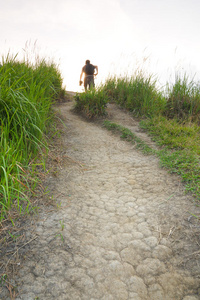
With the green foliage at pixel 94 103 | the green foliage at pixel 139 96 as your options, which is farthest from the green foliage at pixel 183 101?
the green foliage at pixel 94 103

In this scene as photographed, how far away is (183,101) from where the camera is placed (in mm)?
5363

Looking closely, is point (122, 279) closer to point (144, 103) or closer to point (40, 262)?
point (40, 262)

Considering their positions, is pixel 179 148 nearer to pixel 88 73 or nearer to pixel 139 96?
pixel 139 96

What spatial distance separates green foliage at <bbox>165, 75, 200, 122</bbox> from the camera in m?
5.32

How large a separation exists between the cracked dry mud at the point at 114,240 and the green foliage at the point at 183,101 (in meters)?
2.72

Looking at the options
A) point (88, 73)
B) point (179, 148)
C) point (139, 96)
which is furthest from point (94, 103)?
point (88, 73)

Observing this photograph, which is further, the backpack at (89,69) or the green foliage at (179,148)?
the backpack at (89,69)

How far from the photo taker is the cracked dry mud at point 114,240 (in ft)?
4.94

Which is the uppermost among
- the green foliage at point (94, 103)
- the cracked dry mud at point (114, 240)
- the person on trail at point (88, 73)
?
the person on trail at point (88, 73)

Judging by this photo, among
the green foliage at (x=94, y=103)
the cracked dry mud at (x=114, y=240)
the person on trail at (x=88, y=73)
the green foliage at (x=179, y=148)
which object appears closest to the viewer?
the cracked dry mud at (x=114, y=240)

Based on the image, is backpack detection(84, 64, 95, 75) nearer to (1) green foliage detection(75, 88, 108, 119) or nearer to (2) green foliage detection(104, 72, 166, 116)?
(2) green foliage detection(104, 72, 166, 116)

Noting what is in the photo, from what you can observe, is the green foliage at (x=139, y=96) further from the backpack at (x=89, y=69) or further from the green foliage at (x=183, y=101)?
the backpack at (x=89, y=69)

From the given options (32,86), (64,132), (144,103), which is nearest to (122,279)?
(32,86)

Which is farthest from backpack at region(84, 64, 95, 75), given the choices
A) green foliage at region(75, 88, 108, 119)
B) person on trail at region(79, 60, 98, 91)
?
green foliage at region(75, 88, 108, 119)
